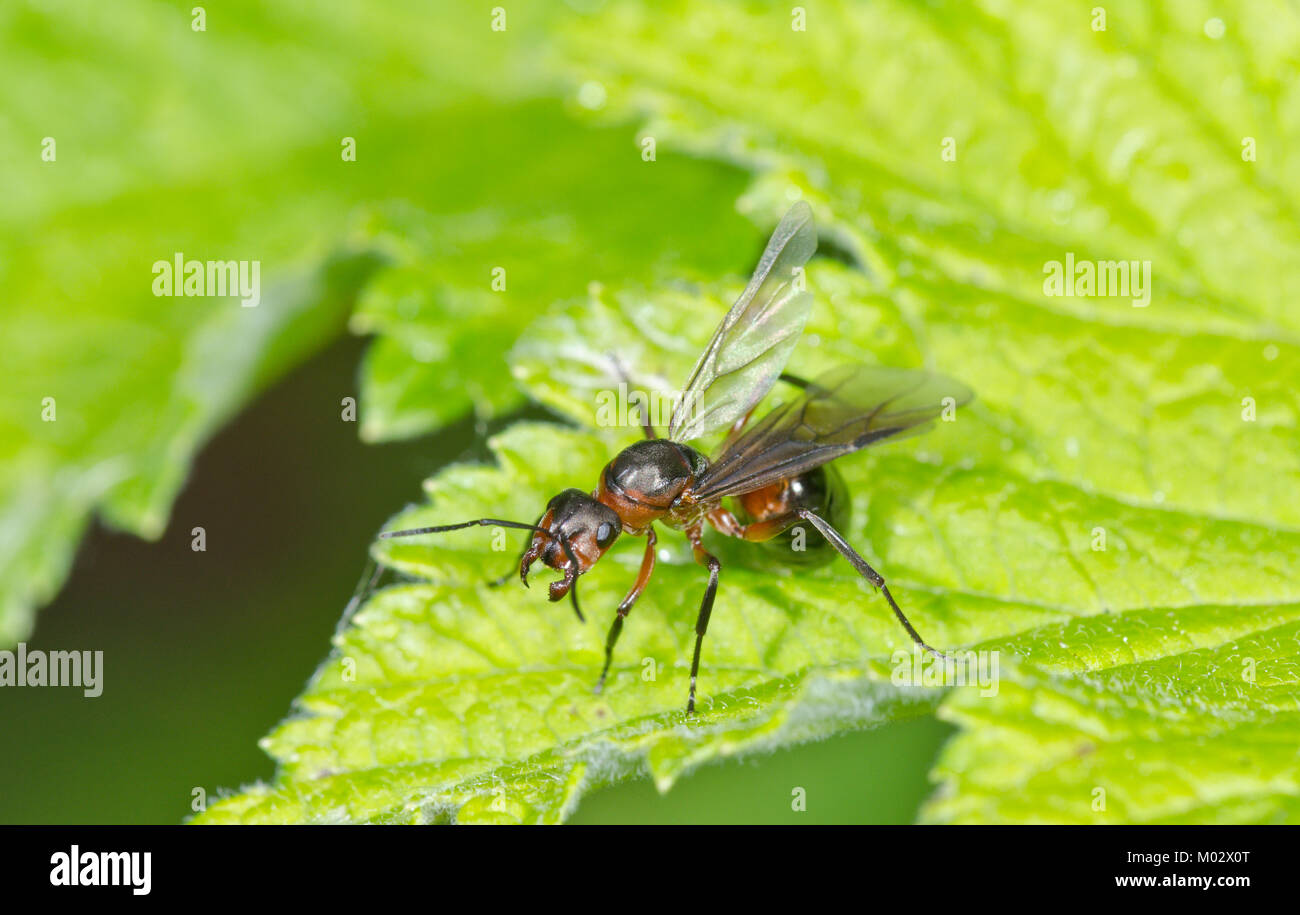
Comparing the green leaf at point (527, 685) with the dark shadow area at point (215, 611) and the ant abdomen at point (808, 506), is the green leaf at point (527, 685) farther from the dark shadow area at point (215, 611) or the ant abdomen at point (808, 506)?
the dark shadow area at point (215, 611)

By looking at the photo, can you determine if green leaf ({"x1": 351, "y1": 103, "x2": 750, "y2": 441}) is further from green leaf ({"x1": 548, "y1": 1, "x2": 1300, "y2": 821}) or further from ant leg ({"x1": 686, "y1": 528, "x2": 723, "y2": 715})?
ant leg ({"x1": 686, "y1": 528, "x2": 723, "y2": 715})

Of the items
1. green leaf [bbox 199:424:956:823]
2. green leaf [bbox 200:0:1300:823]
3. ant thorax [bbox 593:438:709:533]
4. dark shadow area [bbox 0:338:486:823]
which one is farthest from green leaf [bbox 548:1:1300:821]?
dark shadow area [bbox 0:338:486:823]

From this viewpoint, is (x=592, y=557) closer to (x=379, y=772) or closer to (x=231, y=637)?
(x=379, y=772)

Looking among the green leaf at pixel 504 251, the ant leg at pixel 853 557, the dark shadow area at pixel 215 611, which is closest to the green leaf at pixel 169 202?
the dark shadow area at pixel 215 611
